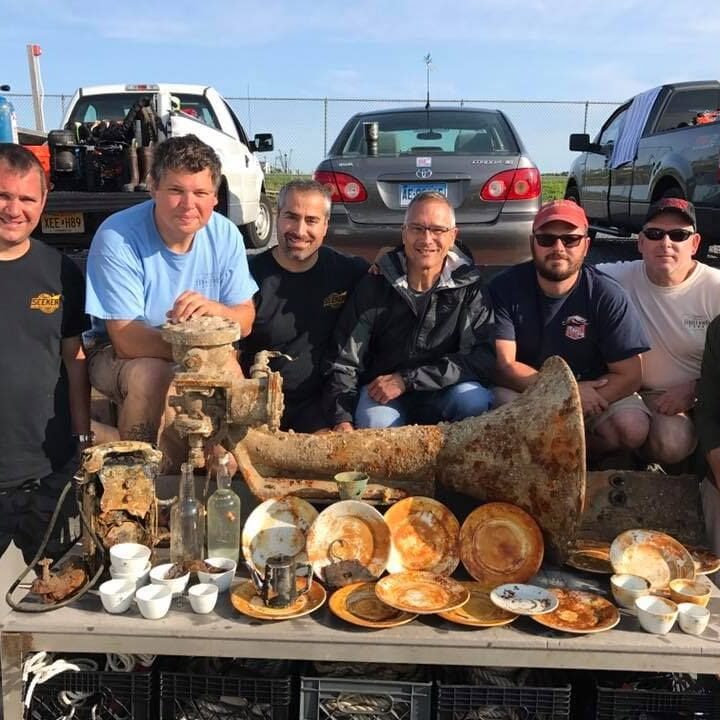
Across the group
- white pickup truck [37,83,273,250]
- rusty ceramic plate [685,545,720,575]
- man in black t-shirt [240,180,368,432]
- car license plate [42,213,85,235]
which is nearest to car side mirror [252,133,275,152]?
white pickup truck [37,83,273,250]

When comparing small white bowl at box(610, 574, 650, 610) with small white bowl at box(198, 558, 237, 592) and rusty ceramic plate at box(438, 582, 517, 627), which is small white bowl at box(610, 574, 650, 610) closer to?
rusty ceramic plate at box(438, 582, 517, 627)

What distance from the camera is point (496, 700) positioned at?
229 centimetres

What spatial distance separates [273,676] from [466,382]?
5.31 feet

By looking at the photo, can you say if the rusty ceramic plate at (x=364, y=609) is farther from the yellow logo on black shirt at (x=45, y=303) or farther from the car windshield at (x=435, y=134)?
→ the car windshield at (x=435, y=134)

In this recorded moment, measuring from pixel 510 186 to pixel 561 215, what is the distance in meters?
2.33

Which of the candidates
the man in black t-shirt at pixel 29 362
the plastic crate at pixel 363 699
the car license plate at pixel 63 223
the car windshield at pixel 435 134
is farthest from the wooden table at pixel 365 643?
the car license plate at pixel 63 223

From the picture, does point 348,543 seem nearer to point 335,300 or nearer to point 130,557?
point 130,557

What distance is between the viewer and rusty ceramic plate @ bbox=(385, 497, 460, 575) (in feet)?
8.53

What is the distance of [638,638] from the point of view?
2.18 meters

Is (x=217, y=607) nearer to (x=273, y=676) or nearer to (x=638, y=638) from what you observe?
(x=273, y=676)

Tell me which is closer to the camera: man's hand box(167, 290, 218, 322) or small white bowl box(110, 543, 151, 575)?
small white bowl box(110, 543, 151, 575)

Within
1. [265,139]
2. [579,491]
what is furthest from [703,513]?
[265,139]

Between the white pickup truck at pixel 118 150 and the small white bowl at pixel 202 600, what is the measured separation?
554cm

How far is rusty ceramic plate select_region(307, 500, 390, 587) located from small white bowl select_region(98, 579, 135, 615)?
1.92ft
